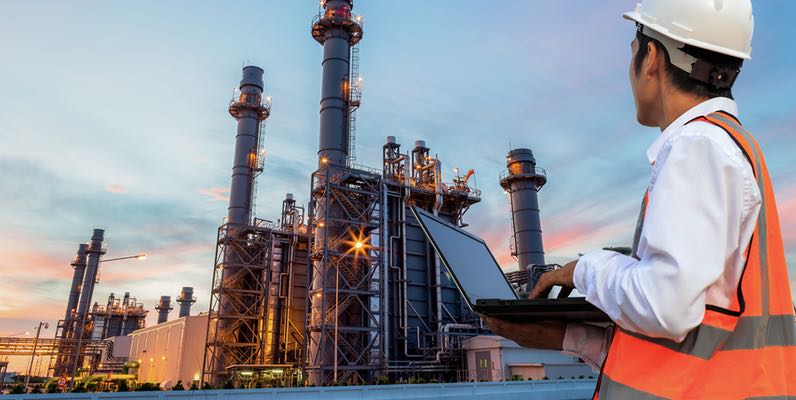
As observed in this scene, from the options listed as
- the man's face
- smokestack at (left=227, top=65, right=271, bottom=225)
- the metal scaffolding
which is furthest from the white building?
the man's face

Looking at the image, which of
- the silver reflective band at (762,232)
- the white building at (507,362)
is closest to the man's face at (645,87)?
the silver reflective band at (762,232)

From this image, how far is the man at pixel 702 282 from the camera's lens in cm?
106

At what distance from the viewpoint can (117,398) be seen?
1049 cm

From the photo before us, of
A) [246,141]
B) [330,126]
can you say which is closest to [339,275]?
[330,126]

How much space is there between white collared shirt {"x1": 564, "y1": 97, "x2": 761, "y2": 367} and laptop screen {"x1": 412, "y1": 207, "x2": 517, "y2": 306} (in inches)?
41.9

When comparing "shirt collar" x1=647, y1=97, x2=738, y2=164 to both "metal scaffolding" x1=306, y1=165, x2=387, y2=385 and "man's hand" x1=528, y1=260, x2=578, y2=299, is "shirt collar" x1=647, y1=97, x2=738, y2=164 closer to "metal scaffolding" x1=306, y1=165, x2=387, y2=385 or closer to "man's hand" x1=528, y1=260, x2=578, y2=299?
"man's hand" x1=528, y1=260, x2=578, y2=299

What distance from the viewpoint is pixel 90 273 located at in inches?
2598

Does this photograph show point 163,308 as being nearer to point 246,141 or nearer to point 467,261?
point 246,141

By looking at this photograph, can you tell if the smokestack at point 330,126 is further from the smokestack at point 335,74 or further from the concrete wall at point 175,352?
the concrete wall at point 175,352

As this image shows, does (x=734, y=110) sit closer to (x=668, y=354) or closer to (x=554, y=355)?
(x=668, y=354)

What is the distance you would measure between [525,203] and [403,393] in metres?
32.5

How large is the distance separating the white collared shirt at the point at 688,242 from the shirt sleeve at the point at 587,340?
722 millimetres

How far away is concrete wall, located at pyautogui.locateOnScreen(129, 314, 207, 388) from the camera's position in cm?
3884

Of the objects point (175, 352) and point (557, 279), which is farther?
Answer: point (175, 352)
